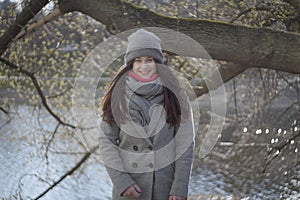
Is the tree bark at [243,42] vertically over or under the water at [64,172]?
over

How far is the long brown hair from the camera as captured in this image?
7.50 ft

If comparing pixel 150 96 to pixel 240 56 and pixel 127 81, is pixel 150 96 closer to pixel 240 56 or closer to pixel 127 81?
pixel 127 81

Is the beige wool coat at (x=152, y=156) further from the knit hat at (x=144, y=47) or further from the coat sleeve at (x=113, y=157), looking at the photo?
A: the knit hat at (x=144, y=47)

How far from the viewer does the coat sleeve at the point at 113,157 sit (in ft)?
7.34

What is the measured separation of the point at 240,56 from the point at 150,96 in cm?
136

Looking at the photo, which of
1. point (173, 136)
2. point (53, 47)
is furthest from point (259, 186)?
point (173, 136)

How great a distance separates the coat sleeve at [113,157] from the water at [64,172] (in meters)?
3.42

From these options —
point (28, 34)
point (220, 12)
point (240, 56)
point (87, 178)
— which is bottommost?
point (87, 178)

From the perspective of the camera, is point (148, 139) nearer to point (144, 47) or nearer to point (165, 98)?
point (165, 98)

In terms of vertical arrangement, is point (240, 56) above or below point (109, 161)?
above

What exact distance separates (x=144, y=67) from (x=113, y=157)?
1.33ft

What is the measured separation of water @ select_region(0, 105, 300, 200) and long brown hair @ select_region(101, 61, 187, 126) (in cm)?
339

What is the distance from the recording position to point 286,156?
21.5 ft

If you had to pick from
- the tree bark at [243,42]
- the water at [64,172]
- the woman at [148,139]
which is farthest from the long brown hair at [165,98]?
the water at [64,172]
